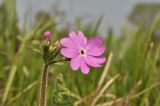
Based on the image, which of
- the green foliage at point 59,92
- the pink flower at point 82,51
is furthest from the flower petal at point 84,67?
the green foliage at point 59,92

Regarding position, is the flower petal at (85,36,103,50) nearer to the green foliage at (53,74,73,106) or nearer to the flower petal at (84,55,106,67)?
the flower petal at (84,55,106,67)

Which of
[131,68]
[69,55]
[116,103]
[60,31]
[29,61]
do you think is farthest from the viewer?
[60,31]

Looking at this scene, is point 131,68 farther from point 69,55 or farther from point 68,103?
point 69,55

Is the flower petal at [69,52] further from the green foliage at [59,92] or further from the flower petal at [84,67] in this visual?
the green foliage at [59,92]

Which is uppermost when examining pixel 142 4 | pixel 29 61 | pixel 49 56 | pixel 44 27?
pixel 142 4

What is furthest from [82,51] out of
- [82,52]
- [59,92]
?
[59,92]

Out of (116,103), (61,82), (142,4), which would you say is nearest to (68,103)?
(61,82)

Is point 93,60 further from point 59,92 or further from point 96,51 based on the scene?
point 59,92
